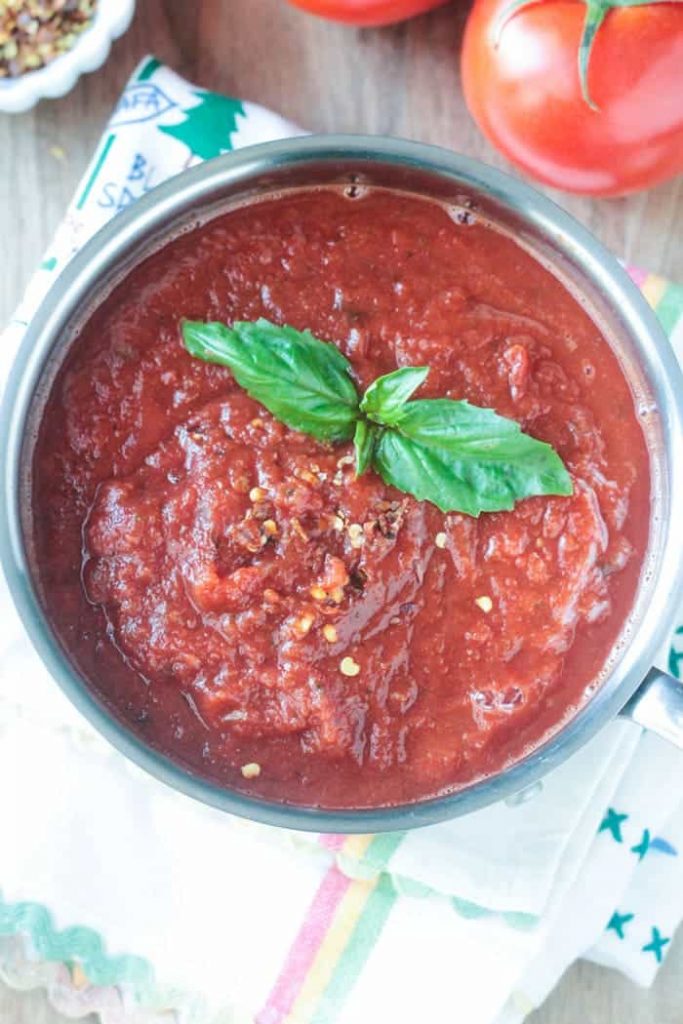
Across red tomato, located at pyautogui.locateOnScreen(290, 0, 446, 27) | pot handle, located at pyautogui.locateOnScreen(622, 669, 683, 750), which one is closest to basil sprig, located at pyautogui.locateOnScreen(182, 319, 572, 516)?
pot handle, located at pyautogui.locateOnScreen(622, 669, 683, 750)

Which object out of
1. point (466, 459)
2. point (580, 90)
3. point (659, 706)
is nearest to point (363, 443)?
point (466, 459)

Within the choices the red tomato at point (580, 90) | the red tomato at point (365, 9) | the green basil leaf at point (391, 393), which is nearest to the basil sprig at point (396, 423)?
the green basil leaf at point (391, 393)

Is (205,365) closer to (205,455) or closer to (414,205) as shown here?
(205,455)

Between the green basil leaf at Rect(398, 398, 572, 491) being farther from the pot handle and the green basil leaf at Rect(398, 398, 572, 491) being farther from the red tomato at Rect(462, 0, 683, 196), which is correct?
the red tomato at Rect(462, 0, 683, 196)

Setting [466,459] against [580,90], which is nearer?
[466,459]

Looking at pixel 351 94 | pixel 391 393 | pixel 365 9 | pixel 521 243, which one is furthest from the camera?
pixel 351 94

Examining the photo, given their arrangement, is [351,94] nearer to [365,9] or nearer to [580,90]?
[365,9]
